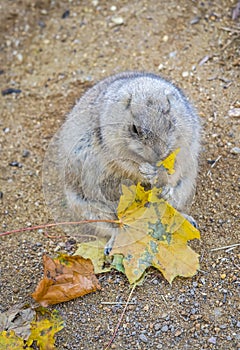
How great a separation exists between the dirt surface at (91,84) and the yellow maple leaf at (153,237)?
12 cm

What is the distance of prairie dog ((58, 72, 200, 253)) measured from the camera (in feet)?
14.8

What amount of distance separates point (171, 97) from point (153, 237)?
1.15m

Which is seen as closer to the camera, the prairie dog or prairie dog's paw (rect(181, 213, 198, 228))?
the prairie dog

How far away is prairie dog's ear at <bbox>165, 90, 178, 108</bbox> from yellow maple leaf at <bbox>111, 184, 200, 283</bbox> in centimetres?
72

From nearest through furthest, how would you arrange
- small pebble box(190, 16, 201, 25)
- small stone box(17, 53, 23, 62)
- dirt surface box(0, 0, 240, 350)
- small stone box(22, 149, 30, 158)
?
dirt surface box(0, 0, 240, 350), small stone box(22, 149, 30, 158), small pebble box(190, 16, 201, 25), small stone box(17, 53, 23, 62)

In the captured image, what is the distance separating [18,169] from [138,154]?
6.34ft

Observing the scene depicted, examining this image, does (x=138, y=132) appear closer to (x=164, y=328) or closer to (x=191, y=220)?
(x=191, y=220)

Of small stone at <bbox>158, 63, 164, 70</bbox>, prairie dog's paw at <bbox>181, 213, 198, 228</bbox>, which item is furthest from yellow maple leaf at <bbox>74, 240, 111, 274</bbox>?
small stone at <bbox>158, 63, 164, 70</bbox>

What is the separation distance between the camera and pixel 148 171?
4.70m

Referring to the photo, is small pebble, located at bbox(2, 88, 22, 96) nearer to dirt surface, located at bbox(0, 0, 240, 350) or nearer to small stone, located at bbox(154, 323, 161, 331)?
dirt surface, located at bbox(0, 0, 240, 350)

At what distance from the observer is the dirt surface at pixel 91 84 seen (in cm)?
442

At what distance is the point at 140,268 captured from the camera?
470 cm

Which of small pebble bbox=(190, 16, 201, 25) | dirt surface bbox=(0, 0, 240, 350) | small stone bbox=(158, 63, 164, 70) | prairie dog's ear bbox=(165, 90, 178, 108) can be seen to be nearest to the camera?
dirt surface bbox=(0, 0, 240, 350)

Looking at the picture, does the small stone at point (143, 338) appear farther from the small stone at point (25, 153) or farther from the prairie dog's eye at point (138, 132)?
the small stone at point (25, 153)
